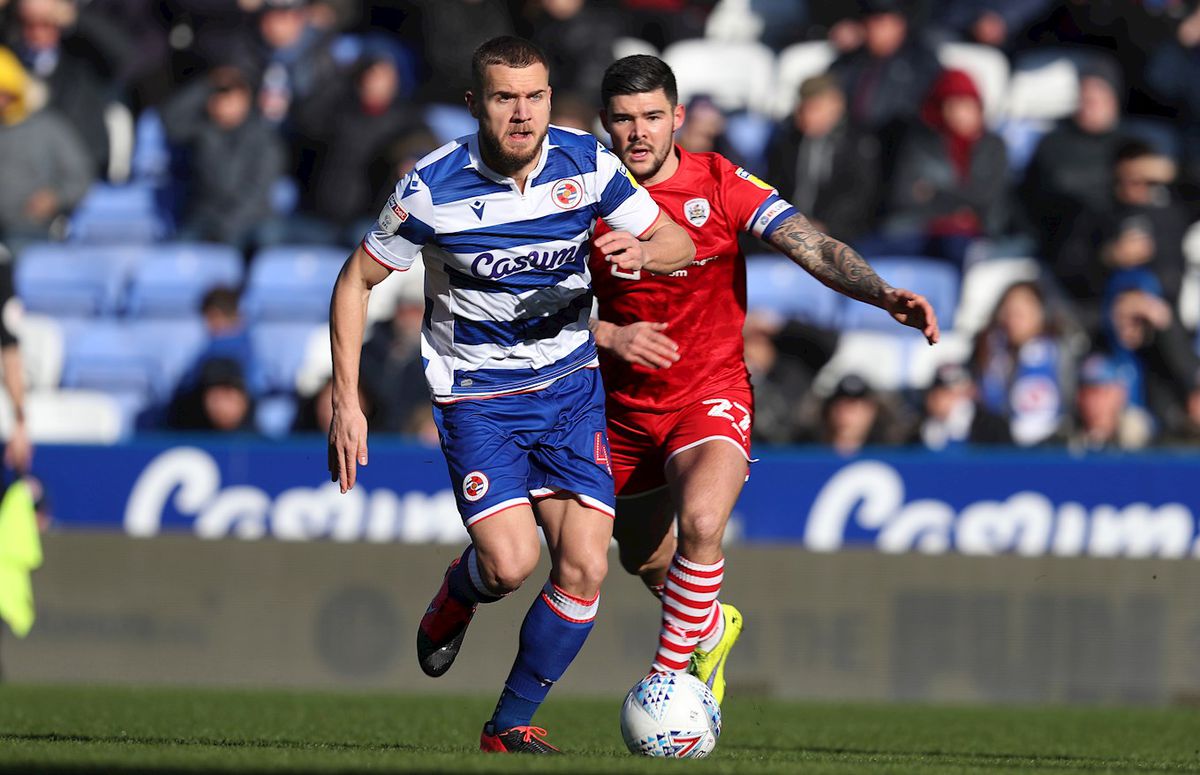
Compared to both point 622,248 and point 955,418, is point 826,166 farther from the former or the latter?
point 622,248

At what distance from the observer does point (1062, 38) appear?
1633 cm

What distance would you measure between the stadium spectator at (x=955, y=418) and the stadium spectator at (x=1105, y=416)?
1.77ft

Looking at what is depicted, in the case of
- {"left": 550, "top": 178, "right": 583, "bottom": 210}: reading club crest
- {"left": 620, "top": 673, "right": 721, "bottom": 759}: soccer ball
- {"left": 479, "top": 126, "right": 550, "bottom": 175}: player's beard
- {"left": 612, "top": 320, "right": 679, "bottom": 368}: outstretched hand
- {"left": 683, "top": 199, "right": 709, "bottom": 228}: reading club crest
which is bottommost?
{"left": 620, "top": 673, "right": 721, "bottom": 759}: soccer ball

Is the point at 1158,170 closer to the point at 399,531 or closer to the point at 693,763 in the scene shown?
the point at 399,531

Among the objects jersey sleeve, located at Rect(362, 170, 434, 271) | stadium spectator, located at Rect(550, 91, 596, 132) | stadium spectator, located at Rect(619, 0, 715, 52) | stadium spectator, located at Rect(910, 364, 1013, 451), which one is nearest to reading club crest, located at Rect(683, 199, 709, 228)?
jersey sleeve, located at Rect(362, 170, 434, 271)

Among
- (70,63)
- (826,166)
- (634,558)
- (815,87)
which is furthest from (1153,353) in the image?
(70,63)

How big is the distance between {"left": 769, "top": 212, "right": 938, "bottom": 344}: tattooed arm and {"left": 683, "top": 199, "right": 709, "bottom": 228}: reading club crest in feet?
0.98

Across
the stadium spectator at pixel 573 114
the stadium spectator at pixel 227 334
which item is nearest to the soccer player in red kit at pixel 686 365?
the stadium spectator at pixel 573 114

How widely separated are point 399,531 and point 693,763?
672 centimetres

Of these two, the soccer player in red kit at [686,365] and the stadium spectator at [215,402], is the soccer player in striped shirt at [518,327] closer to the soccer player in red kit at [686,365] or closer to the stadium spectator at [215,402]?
the soccer player in red kit at [686,365]

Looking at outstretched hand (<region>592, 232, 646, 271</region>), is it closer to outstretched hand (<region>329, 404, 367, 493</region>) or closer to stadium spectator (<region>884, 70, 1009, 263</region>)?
outstretched hand (<region>329, 404, 367, 493</region>)

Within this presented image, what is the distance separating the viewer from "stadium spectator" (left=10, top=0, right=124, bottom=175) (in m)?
16.5

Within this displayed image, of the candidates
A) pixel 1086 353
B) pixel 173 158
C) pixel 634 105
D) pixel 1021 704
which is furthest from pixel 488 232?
pixel 173 158

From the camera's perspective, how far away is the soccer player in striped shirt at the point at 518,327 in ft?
21.5
